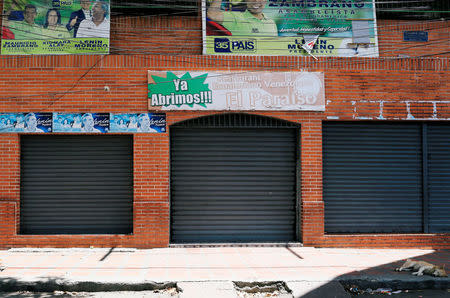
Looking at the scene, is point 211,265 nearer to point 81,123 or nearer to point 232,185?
point 232,185

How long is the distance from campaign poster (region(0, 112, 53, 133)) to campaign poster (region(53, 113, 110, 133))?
0.76 ft

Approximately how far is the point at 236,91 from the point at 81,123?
368cm

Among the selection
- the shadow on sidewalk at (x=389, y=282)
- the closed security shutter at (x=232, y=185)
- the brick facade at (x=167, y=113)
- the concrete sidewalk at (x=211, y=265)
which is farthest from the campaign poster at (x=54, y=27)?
the shadow on sidewalk at (x=389, y=282)

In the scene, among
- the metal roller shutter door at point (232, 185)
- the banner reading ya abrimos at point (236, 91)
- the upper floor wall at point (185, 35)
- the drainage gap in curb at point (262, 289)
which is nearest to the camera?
the drainage gap in curb at point (262, 289)

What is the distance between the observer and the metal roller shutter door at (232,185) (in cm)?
961

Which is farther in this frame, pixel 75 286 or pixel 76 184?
pixel 76 184

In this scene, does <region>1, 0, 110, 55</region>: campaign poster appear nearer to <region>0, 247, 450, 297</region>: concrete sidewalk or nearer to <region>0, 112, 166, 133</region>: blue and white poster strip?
<region>0, 112, 166, 133</region>: blue and white poster strip

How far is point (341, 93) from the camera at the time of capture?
9.66 meters

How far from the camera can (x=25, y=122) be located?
9.34 m

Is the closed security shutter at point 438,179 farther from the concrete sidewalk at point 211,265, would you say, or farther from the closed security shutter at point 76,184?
the closed security shutter at point 76,184

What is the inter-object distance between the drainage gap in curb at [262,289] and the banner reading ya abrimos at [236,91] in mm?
4158

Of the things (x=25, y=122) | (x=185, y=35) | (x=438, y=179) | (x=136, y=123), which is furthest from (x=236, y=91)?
(x=438, y=179)

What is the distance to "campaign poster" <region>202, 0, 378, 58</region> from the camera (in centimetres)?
969

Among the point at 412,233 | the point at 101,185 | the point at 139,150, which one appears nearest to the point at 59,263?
the point at 101,185
